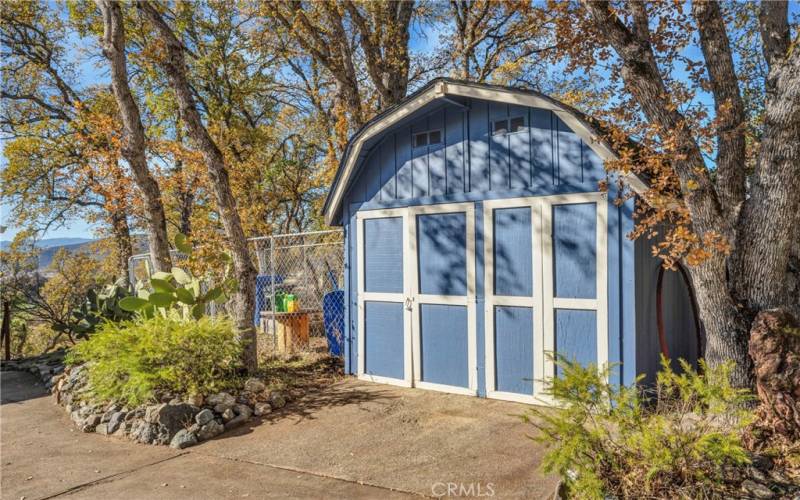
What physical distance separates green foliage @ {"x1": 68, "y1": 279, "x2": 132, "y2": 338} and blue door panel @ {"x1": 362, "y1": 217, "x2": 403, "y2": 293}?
3731mm

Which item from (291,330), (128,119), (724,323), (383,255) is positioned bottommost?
(291,330)

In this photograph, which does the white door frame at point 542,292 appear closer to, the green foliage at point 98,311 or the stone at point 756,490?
the stone at point 756,490

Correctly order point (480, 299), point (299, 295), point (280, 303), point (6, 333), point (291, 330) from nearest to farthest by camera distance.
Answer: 1. point (480, 299)
2. point (291, 330)
3. point (280, 303)
4. point (6, 333)
5. point (299, 295)

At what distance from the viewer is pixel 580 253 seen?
16.1 ft

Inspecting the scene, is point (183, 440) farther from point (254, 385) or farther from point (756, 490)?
point (756, 490)

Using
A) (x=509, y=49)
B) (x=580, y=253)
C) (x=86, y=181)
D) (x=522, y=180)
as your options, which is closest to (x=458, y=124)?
(x=522, y=180)

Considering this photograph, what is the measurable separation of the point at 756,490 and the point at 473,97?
3.92m

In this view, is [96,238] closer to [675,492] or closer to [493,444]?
[493,444]

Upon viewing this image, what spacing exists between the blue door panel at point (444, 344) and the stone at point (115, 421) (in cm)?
309

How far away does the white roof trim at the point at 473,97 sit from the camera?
15.1 feet

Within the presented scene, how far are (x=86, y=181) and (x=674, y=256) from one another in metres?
14.9

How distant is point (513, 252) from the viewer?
17.4ft

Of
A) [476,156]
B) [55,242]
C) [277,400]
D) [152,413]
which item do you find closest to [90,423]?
[152,413]

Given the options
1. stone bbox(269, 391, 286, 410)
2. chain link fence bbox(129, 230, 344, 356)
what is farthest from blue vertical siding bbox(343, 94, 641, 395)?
chain link fence bbox(129, 230, 344, 356)
